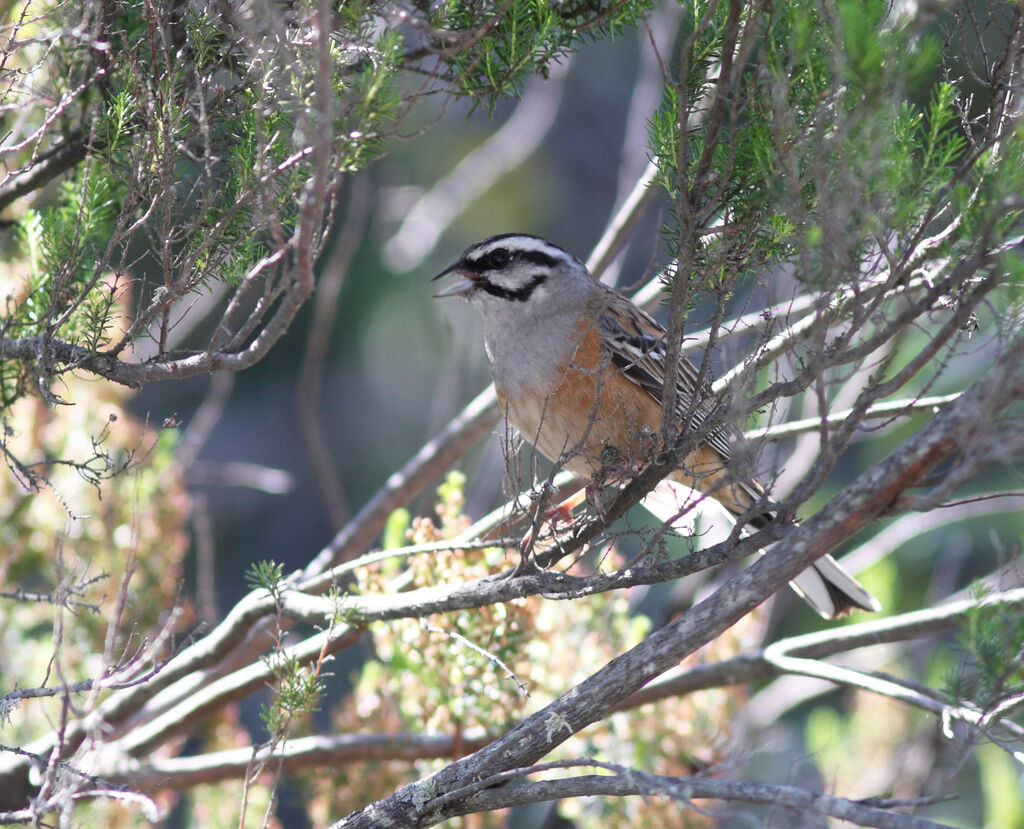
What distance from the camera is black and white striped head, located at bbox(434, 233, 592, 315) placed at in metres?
3.74

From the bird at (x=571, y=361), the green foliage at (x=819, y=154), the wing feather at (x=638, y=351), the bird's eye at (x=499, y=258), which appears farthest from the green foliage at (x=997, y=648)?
the bird's eye at (x=499, y=258)

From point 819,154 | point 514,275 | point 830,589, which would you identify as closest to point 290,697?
point 819,154

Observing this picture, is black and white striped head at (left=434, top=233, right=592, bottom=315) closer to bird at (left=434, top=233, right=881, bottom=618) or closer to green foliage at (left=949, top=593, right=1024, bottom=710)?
bird at (left=434, top=233, right=881, bottom=618)

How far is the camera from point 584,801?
3.76 m

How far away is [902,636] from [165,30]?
2831mm

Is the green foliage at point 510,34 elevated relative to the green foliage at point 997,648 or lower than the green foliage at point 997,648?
elevated

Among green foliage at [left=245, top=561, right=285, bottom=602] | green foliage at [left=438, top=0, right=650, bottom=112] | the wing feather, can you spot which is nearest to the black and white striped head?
the wing feather

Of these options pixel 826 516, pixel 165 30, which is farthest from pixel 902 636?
pixel 165 30

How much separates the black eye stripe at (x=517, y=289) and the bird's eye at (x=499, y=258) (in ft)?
0.23

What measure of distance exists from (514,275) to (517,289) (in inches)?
2.1

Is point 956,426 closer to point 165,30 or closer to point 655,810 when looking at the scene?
point 165,30

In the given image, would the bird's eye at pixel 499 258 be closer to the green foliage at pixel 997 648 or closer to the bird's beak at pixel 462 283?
the bird's beak at pixel 462 283

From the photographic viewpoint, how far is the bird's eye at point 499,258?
3740 mm

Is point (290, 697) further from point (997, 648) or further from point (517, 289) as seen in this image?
point (517, 289)
